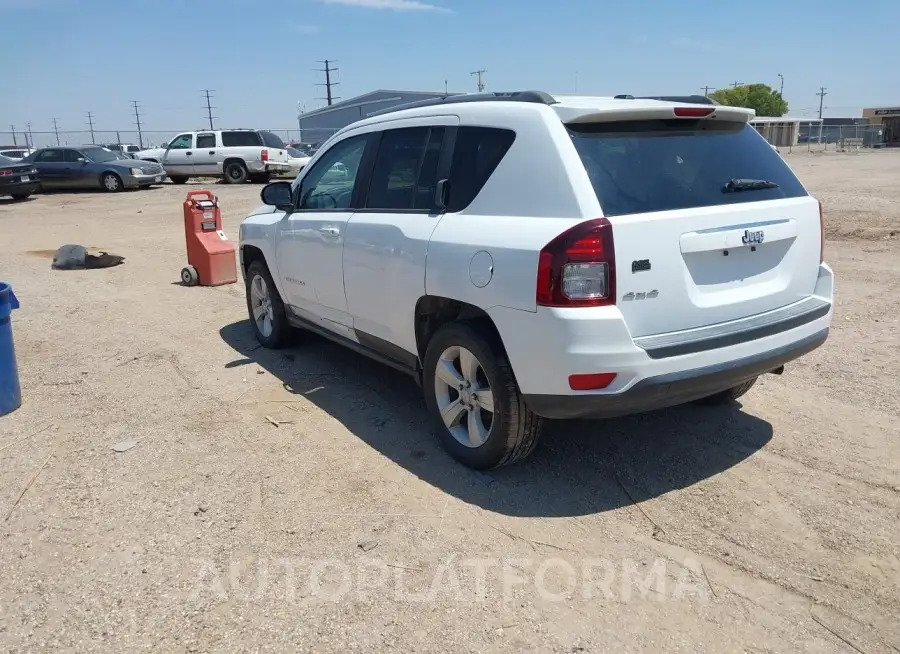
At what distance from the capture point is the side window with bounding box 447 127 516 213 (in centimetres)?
383

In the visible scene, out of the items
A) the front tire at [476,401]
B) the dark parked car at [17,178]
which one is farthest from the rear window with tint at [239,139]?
the front tire at [476,401]

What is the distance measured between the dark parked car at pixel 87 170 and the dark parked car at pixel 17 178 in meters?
1.51

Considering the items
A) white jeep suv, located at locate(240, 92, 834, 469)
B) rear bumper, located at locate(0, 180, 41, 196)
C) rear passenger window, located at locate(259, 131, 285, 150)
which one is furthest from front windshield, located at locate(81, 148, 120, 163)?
white jeep suv, located at locate(240, 92, 834, 469)

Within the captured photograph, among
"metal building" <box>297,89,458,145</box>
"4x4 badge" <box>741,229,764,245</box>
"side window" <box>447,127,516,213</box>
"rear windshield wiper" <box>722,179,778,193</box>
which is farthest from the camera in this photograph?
"metal building" <box>297,89,458,145</box>

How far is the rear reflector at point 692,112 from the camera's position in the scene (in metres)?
3.68

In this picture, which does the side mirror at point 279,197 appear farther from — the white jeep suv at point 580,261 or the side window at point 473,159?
the side window at point 473,159

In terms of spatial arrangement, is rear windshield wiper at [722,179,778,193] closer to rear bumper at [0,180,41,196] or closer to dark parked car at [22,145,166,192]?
rear bumper at [0,180,41,196]

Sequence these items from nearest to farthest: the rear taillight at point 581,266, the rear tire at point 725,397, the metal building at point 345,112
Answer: the rear taillight at point 581,266 → the rear tire at point 725,397 → the metal building at point 345,112

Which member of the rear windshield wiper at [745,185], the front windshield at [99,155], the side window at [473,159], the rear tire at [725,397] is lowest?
the rear tire at [725,397]

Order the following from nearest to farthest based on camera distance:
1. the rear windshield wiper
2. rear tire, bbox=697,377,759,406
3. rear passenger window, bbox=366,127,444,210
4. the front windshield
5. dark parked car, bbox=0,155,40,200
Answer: the rear windshield wiper, rear passenger window, bbox=366,127,444,210, rear tire, bbox=697,377,759,406, dark parked car, bbox=0,155,40,200, the front windshield

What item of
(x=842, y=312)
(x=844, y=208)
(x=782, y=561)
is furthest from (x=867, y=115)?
(x=782, y=561)

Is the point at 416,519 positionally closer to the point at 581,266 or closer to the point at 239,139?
the point at 581,266

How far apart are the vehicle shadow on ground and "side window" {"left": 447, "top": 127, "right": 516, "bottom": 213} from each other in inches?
58.0

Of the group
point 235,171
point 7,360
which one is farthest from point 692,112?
point 235,171
